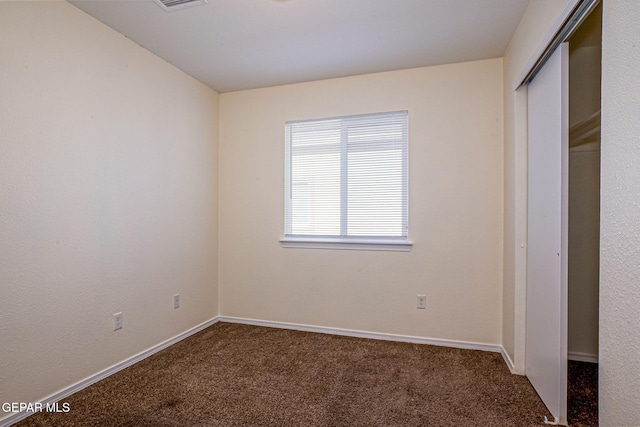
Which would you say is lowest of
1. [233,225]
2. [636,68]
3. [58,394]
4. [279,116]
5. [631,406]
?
[58,394]

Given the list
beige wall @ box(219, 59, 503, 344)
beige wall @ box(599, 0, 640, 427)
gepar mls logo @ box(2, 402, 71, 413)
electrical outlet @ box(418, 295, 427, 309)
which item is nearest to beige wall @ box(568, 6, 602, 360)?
beige wall @ box(219, 59, 503, 344)

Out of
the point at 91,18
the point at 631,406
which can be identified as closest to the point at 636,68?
the point at 631,406

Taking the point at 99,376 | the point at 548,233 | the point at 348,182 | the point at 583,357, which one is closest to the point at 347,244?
the point at 348,182

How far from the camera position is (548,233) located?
1.86m

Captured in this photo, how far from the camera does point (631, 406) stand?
0.97m

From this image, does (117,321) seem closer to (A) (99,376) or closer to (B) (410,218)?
(A) (99,376)

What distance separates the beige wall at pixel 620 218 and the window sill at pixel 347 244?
1907mm

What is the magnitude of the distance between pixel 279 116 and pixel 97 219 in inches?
76.8

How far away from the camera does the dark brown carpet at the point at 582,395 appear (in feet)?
5.94

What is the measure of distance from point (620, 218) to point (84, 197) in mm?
2858

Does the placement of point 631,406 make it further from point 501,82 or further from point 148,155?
point 148,155

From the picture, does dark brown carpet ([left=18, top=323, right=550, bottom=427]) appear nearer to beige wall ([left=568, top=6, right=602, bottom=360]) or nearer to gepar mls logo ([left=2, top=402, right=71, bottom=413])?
gepar mls logo ([left=2, top=402, right=71, bottom=413])

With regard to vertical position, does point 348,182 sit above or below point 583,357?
above

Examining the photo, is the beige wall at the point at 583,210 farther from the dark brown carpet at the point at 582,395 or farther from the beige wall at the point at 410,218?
the beige wall at the point at 410,218
